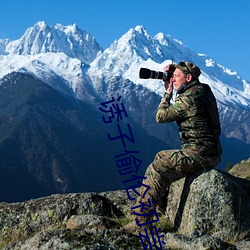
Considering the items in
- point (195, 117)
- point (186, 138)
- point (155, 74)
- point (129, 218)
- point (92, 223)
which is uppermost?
point (155, 74)

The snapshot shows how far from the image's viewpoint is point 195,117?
10.3m

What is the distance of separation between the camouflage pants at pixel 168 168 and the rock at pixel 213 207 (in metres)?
0.25

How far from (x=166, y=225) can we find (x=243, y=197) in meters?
1.70

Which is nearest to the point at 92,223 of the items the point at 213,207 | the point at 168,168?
the point at 168,168

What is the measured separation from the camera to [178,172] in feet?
33.7

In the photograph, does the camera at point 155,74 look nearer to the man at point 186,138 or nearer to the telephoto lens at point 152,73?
the telephoto lens at point 152,73

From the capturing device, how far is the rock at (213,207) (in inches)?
362

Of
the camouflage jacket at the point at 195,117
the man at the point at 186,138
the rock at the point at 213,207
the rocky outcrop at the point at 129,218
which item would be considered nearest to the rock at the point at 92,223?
the rocky outcrop at the point at 129,218

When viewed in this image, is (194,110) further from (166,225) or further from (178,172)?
(166,225)

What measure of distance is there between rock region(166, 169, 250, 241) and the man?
1.32 ft

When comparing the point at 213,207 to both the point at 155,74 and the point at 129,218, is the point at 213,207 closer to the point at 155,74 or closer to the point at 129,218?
the point at 129,218

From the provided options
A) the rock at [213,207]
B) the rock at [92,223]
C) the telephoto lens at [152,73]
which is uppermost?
the telephoto lens at [152,73]

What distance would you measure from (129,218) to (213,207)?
8.91 feet

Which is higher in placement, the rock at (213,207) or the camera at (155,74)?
the camera at (155,74)
